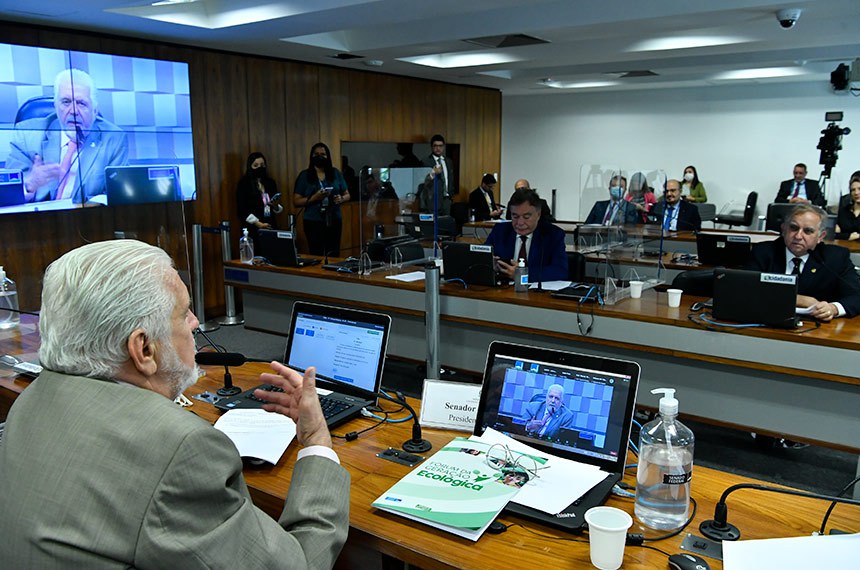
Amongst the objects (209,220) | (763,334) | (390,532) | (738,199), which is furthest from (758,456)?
(738,199)

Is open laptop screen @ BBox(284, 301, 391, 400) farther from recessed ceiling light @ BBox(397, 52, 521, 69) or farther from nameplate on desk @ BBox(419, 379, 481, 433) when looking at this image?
recessed ceiling light @ BBox(397, 52, 521, 69)

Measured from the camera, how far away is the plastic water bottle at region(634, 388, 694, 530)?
1.31m

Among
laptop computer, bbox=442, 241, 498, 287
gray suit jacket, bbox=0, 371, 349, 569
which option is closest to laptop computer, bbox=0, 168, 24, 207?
laptop computer, bbox=442, 241, 498, 287

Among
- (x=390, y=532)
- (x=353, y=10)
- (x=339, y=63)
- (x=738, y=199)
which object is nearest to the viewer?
(x=390, y=532)

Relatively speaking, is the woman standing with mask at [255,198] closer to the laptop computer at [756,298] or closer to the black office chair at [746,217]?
the laptop computer at [756,298]

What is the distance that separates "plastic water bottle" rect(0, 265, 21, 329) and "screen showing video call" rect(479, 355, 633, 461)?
Result: 7.77 feet

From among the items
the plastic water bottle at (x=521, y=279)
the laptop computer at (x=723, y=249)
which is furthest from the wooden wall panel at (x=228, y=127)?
the laptop computer at (x=723, y=249)

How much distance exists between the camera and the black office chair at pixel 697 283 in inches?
138

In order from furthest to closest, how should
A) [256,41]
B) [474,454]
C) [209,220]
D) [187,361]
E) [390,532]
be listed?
[209,220], [256,41], [474,454], [390,532], [187,361]

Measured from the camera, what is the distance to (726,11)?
486 cm

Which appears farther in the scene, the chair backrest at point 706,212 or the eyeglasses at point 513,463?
the chair backrest at point 706,212

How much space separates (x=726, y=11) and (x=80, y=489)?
527cm

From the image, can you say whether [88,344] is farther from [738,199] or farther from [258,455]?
[738,199]

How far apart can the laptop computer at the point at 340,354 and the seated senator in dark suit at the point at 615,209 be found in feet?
9.18
